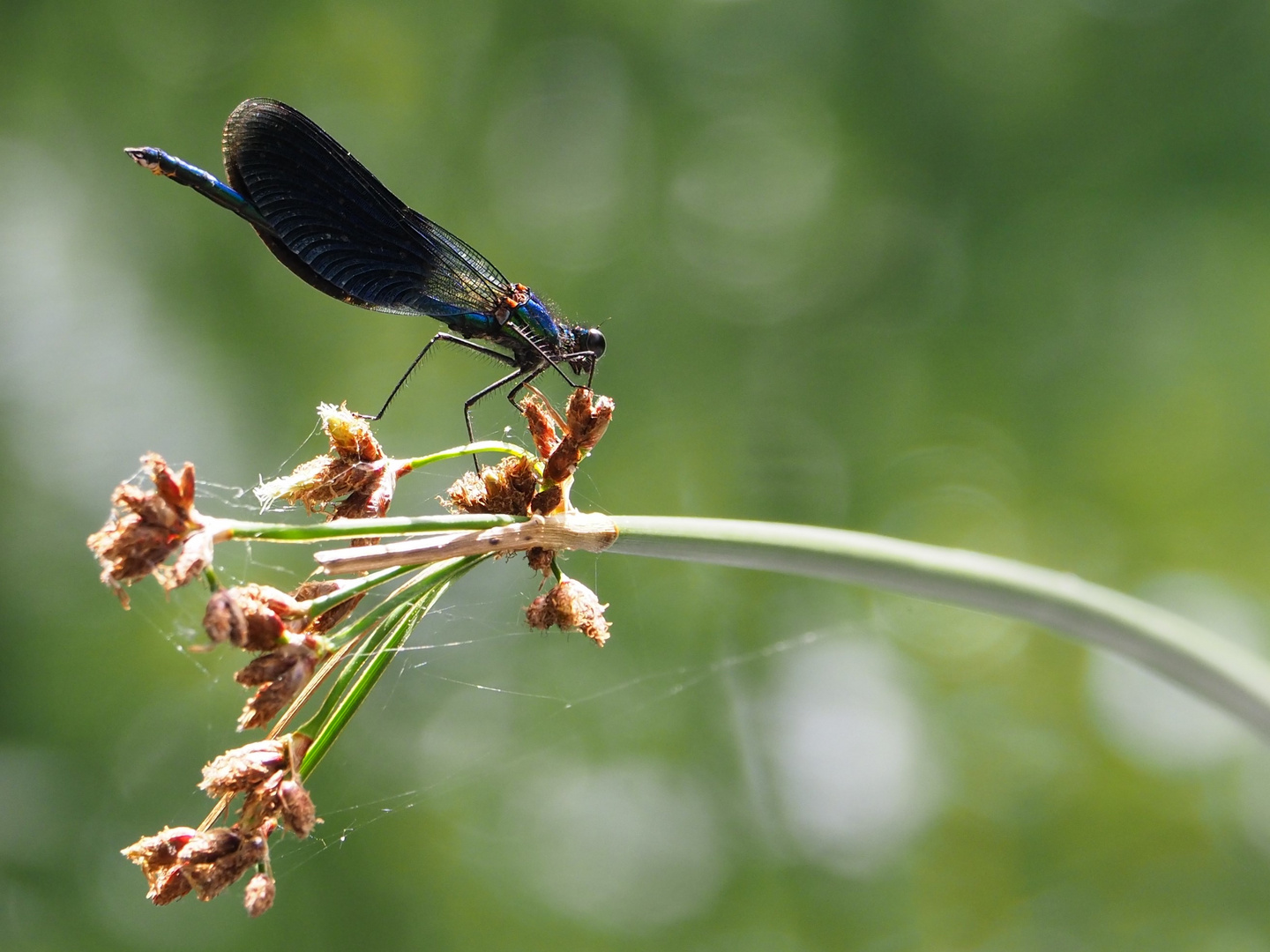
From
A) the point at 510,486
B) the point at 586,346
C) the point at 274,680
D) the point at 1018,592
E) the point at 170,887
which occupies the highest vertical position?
the point at 586,346

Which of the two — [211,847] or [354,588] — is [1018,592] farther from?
[211,847]

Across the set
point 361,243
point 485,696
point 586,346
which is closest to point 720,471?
point 485,696

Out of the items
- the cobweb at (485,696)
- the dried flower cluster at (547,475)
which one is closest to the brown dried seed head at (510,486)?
the dried flower cluster at (547,475)

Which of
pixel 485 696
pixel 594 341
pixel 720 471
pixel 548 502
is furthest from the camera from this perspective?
pixel 720 471

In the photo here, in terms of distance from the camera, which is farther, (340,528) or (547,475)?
(547,475)

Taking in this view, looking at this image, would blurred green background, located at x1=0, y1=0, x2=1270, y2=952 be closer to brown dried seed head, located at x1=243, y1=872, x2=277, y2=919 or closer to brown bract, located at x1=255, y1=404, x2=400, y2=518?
brown bract, located at x1=255, y1=404, x2=400, y2=518

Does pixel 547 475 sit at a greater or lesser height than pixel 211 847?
greater
